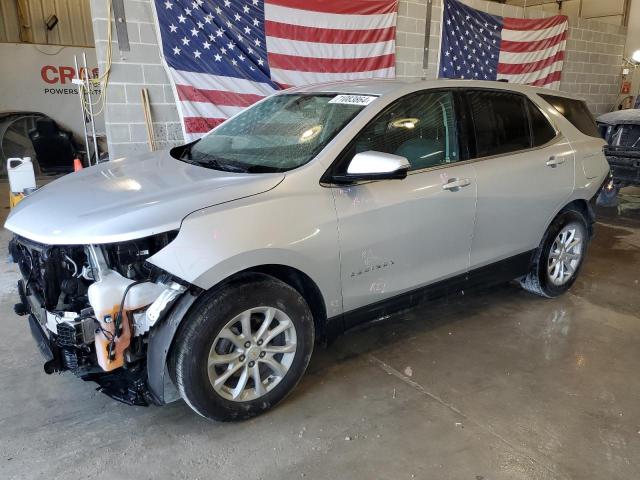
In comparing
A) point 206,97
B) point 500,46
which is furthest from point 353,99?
point 500,46

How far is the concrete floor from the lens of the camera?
226 centimetres

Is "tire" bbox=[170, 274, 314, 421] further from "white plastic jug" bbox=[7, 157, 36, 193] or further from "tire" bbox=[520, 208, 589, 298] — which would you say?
"white plastic jug" bbox=[7, 157, 36, 193]

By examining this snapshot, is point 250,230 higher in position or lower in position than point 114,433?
higher

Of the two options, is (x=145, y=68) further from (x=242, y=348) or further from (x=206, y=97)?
(x=242, y=348)

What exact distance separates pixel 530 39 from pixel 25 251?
30.3 ft

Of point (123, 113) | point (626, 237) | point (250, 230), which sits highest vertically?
point (123, 113)

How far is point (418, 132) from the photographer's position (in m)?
3.00

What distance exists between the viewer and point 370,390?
111 inches

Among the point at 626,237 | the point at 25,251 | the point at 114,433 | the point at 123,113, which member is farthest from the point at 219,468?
the point at 626,237

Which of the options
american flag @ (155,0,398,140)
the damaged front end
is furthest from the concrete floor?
american flag @ (155,0,398,140)

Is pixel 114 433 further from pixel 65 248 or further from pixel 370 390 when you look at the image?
pixel 370 390

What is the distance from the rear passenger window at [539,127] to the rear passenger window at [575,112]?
21cm

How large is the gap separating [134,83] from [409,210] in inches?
150

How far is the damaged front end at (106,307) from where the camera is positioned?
2.15 m
